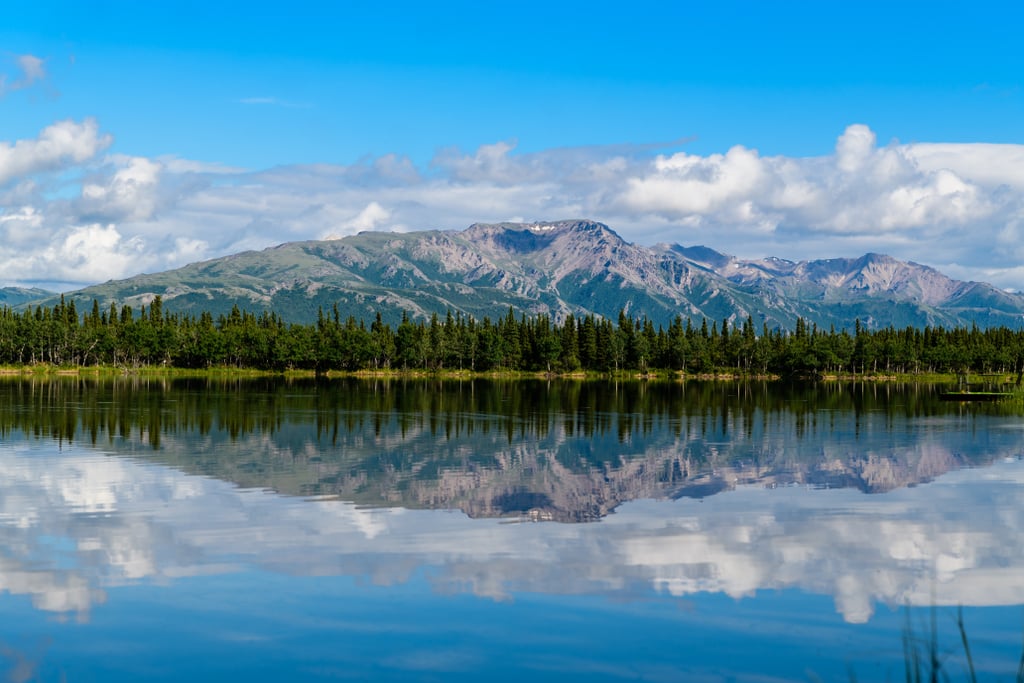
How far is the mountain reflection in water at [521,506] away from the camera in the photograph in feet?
85.8

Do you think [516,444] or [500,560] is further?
[516,444]

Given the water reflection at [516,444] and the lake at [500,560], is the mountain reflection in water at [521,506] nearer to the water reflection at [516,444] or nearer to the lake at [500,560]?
the lake at [500,560]

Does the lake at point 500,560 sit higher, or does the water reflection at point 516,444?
the lake at point 500,560

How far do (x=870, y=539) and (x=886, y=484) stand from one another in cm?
1515

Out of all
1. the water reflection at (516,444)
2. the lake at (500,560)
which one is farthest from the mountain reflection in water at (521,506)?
the water reflection at (516,444)

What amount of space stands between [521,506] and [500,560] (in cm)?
970

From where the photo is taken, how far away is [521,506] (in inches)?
1475

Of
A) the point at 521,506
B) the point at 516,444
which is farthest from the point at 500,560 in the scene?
the point at 516,444

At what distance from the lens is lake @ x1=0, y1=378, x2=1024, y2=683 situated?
1942 centimetres

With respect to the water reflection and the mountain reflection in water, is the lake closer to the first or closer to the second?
the mountain reflection in water

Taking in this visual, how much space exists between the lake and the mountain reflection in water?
160 millimetres

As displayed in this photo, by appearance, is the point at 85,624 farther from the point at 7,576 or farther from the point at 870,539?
the point at 870,539

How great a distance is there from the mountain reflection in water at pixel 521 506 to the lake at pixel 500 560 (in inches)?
6.3

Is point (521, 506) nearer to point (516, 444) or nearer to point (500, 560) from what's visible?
point (500, 560)
